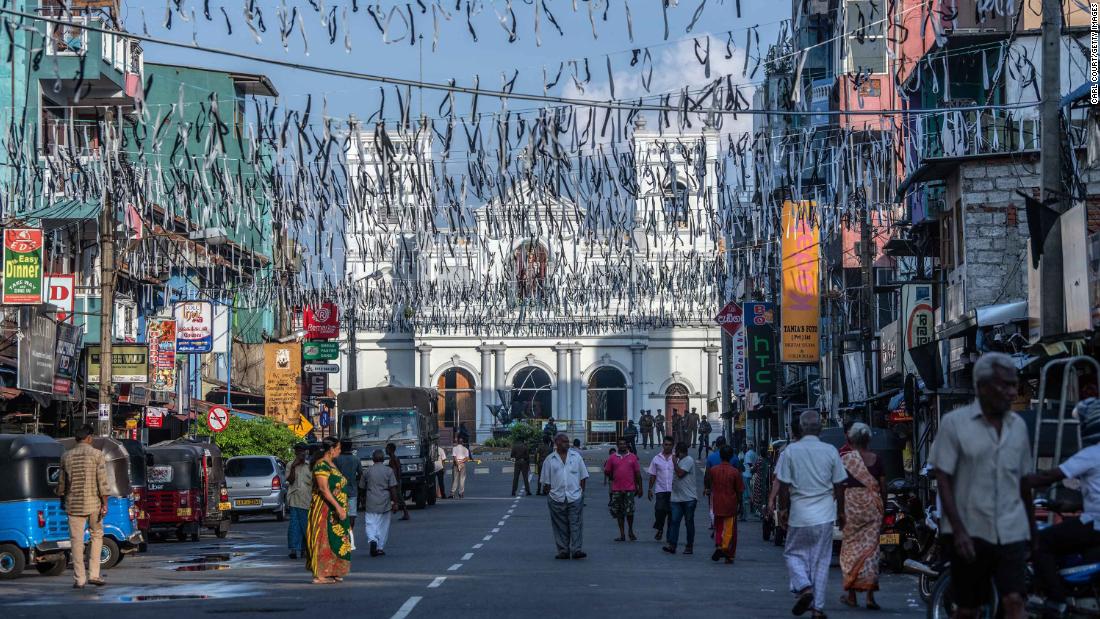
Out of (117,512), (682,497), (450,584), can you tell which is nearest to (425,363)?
(682,497)

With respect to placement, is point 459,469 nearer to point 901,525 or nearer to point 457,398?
point 901,525

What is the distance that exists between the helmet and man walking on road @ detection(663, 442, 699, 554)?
12421mm

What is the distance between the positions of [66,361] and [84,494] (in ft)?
52.9

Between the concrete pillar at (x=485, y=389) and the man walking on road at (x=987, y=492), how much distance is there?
283 feet

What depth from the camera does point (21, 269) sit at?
30.9 metres

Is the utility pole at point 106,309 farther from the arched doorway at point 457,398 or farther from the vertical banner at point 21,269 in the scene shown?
the arched doorway at point 457,398

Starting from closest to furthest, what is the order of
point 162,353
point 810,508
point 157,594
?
point 810,508, point 157,594, point 162,353

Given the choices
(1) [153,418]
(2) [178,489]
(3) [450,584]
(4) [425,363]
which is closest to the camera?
(3) [450,584]

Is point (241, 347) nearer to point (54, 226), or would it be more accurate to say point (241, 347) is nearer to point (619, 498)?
point (54, 226)

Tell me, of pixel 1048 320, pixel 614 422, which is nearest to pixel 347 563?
pixel 1048 320

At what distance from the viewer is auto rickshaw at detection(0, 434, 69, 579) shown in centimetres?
1897

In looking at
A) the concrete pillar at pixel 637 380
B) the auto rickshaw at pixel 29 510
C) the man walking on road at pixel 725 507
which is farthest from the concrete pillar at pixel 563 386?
the auto rickshaw at pixel 29 510

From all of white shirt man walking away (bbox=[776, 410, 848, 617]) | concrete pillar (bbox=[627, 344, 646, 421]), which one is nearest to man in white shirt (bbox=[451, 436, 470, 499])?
white shirt man walking away (bbox=[776, 410, 848, 617])

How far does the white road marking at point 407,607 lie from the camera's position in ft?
43.6
